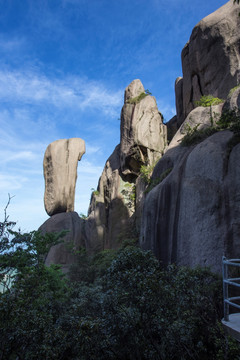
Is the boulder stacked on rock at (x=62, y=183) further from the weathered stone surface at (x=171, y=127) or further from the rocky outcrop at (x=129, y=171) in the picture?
the weathered stone surface at (x=171, y=127)

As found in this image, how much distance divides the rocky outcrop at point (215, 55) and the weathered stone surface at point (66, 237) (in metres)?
15.8

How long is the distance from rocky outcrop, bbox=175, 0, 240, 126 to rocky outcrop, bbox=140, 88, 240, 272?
603 centimetres

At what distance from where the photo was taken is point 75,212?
1164 inches

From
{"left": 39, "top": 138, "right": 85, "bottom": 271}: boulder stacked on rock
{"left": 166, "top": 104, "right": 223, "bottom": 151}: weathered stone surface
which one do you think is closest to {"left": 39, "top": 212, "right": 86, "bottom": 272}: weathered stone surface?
{"left": 39, "top": 138, "right": 85, "bottom": 271}: boulder stacked on rock

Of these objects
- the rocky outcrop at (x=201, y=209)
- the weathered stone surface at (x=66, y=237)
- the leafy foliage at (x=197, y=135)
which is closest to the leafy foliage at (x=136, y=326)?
the rocky outcrop at (x=201, y=209)

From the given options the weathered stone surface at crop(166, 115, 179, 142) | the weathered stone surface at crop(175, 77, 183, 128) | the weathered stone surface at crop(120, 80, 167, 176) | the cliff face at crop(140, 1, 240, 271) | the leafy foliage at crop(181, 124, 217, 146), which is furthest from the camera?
the weathered stone surface at crop(166, 115, 179, 142)

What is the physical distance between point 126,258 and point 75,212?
2350 centimetres

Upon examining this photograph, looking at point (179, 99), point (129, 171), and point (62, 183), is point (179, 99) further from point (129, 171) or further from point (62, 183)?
point (62, 183)

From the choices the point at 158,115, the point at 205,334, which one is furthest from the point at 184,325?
the point at 158,115

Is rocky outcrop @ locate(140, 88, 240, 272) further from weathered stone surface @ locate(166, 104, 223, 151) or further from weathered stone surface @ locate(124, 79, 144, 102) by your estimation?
weathered stone surface @ locate(124, 79, 144, 102)

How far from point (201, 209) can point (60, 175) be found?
2252 cm

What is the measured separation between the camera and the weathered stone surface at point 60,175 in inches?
1169

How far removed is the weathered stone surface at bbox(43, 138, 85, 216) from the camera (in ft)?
97.4

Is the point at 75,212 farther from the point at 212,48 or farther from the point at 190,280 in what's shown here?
the point at 190,280
